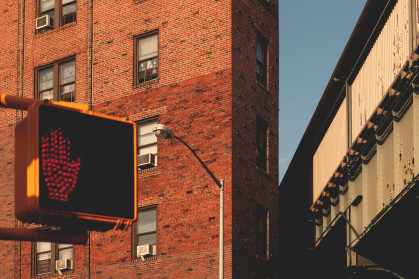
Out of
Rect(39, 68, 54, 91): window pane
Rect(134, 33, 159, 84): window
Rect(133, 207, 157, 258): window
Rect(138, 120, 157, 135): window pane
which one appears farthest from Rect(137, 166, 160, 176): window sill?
Rect(39, 68, 54, 91): window pane

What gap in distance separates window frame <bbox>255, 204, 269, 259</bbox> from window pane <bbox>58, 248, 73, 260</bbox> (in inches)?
311

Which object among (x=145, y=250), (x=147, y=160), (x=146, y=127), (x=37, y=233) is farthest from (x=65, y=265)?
(x=37, y=233)

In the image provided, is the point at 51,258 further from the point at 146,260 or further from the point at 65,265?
the point at 146,260

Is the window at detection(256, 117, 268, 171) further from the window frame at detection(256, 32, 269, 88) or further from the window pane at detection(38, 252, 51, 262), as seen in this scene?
the window pane at detection(38, 252, 51, 262)

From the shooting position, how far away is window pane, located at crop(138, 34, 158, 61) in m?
33.1

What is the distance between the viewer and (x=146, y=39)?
33375 millimetres

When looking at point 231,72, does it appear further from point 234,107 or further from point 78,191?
point 78,191

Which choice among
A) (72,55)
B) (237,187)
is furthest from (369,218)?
(72,55)

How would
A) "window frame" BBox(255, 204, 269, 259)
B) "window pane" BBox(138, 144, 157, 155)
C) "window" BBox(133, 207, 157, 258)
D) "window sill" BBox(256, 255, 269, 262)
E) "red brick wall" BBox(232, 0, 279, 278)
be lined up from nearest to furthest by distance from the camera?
1. "red brick wall" BBox(232, 0, 279, 278)
2. "window" BBox(133, 207, 157, 258)
3. "window sill" BBox(256, 255, 269, 262)
4. "window frame" BBox(255, 204, 269, 259)
5. "window pane" BBox(138, 144, 157, 155)

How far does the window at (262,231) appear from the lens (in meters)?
31.9

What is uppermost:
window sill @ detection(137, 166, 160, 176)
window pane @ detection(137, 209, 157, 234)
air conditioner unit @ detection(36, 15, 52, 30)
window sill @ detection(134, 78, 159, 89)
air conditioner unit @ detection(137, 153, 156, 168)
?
air conditioner unit @ detection(36, 15, 52, 30)

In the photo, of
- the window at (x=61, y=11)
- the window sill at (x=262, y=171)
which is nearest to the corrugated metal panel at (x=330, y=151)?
the window sill at (x=262, y=171)

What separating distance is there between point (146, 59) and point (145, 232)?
282 inches

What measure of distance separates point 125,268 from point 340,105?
10831 mm
